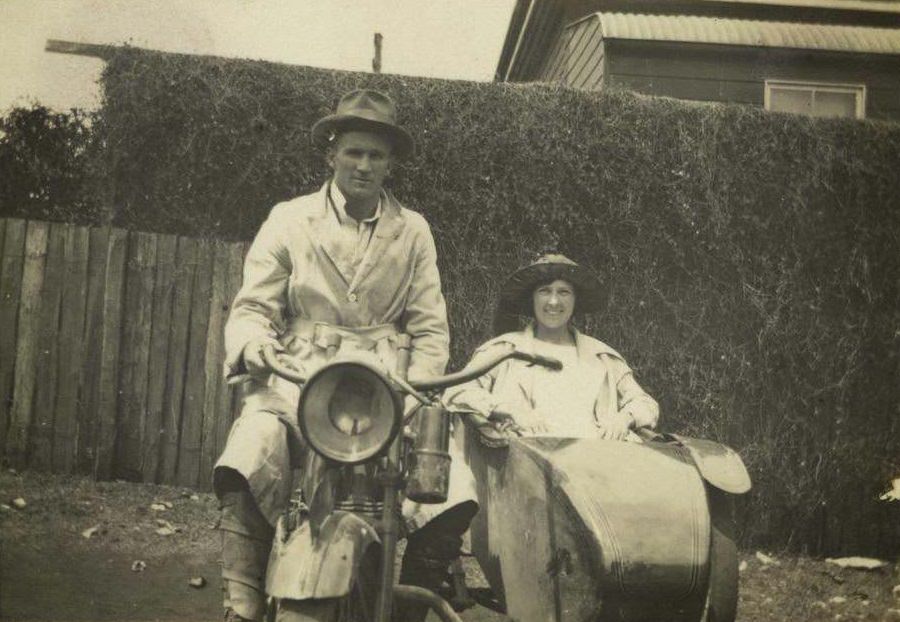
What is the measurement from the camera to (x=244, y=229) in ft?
17.8

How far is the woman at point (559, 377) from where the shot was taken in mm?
3996

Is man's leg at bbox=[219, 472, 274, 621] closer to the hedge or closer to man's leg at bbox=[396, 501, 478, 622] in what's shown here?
man's leg at bbox=[396, 501, 478, 622]

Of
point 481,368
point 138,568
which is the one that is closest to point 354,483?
point 481,368

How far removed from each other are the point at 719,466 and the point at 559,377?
3.89ft

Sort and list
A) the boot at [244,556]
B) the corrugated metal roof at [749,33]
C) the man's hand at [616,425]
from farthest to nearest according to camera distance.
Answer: the corrugated metal roof at [749,33]
the man's hand at [616,425]
the boot at [244,556]

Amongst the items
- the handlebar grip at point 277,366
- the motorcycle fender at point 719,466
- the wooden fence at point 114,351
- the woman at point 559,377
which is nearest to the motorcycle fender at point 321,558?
the handlebar grip at point 277,366

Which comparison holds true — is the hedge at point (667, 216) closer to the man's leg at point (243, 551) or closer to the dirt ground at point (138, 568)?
the dirt ground at point (138, 568)

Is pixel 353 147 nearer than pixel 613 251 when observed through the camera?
Yes

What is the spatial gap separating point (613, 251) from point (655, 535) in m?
2.73

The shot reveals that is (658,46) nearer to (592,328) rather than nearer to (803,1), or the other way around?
(803,1)

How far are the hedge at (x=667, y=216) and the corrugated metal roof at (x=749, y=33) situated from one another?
102 inches

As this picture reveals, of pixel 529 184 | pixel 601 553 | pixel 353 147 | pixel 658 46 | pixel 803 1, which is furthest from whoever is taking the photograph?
pixel 658 46

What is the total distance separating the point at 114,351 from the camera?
17.5 feet

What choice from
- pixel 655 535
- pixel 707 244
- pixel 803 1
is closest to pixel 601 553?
pixel 655 535
